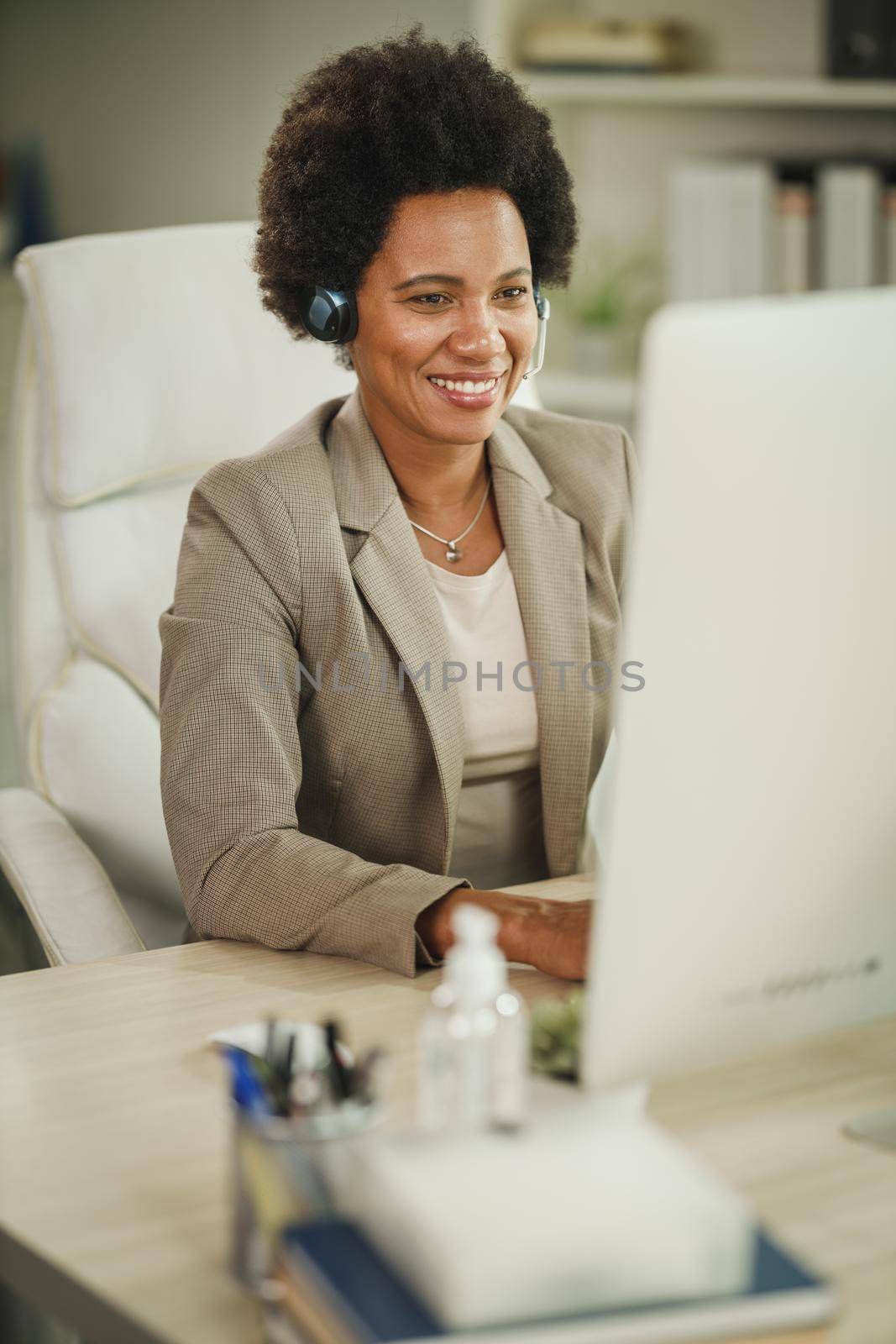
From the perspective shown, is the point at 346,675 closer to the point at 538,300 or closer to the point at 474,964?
the point at 538,300

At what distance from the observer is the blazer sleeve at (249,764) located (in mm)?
1141

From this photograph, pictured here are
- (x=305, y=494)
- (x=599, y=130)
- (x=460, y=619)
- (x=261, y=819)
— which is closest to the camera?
(x=261, y=819)

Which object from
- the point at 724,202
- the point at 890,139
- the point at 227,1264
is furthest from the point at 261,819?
the point at 890,139

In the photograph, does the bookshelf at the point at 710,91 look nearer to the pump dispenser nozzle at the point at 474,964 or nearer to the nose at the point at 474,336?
the nose at the point at 474,336

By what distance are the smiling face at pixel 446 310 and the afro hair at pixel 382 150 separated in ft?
0.06

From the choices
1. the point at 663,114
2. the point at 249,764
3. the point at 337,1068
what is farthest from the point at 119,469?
the point at 663,114

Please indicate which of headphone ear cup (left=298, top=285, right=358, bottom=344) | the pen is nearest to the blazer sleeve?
headphone ear cup (left=298, top=285, right=358, bottom=344)

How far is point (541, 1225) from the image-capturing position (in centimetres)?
62

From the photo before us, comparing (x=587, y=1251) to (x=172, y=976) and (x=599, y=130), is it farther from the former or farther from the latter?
(x=599, y=130)

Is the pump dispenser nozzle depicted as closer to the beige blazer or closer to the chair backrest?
the beige blazer

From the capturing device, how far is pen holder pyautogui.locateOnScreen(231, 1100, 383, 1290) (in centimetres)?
68

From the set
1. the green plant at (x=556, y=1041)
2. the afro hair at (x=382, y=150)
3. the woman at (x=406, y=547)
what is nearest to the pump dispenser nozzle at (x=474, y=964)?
the green plant at (x=556, y=1041)

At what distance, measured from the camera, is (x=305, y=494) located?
141 cm

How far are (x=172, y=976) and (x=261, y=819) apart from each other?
0.16 metres
